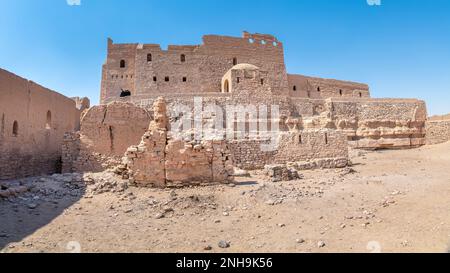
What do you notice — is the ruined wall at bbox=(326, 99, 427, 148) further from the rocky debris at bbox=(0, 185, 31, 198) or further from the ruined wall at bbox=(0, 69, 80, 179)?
the rocky debris at bbox=(0, 185, 31, 198)

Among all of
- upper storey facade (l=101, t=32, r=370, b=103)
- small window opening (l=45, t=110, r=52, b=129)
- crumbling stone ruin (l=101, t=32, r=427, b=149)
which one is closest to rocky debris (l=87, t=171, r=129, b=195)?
small window opening (l=45, t=110, r=52, b=129)

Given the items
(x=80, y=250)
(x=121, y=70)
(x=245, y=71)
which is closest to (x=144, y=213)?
(x=80, y=250)

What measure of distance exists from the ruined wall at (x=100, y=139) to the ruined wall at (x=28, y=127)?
140 centimetres

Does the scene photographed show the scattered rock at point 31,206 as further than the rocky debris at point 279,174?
No

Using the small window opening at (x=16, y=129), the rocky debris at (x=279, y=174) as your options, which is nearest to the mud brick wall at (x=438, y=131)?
the rocky debris at (x=279, y=174)

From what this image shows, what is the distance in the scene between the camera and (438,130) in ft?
67.6

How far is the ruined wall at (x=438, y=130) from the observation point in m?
20.4

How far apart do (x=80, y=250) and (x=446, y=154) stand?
701 inches

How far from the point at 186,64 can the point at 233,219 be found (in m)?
21.0

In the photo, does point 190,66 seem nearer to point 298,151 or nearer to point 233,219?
point 298,151

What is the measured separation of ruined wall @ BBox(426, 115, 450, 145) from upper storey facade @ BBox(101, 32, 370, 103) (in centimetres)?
1016

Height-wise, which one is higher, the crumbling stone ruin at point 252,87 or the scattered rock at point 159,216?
the crumbling stone ruin at point 252,87

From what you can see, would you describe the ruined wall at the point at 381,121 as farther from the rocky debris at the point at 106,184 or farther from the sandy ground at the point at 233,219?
the rocky debris at the point at 106,184
